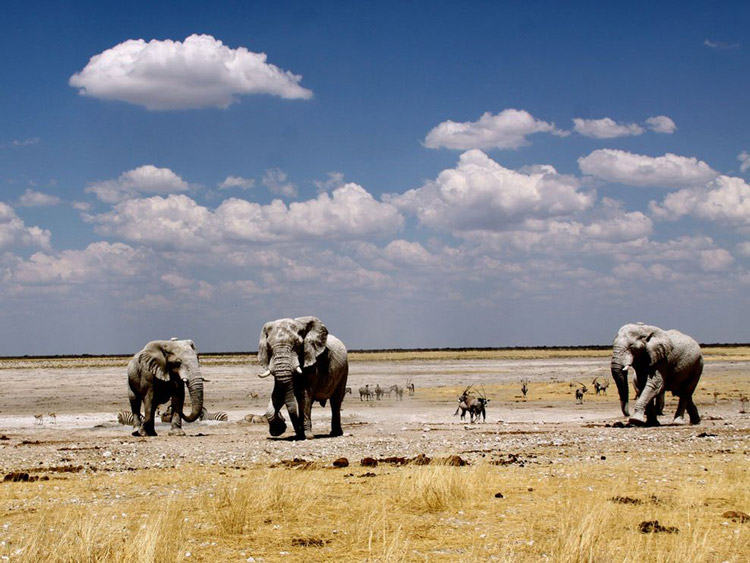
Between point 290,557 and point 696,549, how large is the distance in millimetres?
4947

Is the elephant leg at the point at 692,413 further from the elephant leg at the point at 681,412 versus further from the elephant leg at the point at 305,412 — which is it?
the elephant leg at the point at 305,412

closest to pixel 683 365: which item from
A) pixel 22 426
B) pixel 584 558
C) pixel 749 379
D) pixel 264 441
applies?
pixel 264 441

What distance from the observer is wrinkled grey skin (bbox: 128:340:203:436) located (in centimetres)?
2628

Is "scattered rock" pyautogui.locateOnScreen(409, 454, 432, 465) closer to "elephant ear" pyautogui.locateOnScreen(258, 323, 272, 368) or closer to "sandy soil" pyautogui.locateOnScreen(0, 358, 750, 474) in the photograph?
"sandy soil" pyautogui.locateOnScreen(0, 358, 750, 474)

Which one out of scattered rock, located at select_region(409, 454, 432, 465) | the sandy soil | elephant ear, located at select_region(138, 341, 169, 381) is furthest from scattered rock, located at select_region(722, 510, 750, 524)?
elephant ear, located at select_region(138, 341, 169, 381)

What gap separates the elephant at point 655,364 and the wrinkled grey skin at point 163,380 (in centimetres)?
1427

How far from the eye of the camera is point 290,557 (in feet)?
33.4

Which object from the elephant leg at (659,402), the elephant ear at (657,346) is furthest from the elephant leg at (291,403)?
the elephant leg at (659,402)

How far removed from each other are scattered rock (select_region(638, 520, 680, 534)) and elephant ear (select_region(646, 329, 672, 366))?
16.6 metres

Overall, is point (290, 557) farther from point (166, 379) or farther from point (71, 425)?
point (71, 425)

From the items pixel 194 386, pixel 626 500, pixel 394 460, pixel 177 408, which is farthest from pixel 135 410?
pixel 626 500

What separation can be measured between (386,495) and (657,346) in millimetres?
16429

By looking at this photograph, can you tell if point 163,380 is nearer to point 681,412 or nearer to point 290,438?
point 290,438

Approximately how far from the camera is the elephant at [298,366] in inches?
908
